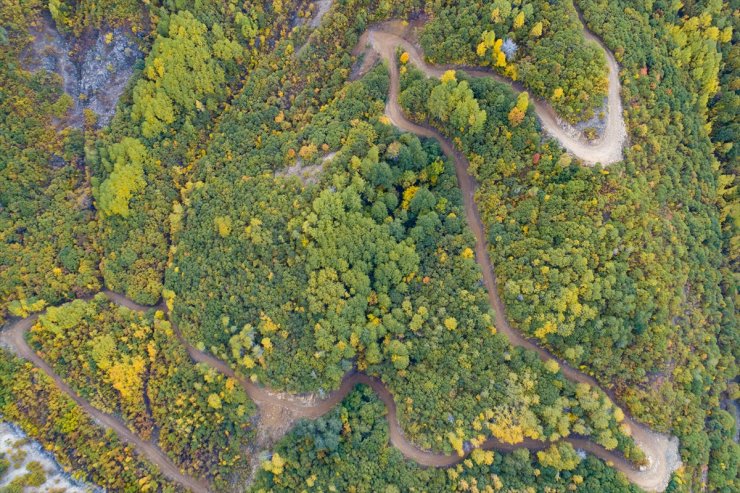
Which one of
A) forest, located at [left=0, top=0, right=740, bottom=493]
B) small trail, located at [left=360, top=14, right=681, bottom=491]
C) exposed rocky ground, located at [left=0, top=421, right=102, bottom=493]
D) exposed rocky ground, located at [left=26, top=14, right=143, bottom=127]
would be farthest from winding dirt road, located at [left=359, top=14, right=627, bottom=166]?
exposed rocky ground, located at [left=0, top=421, right=102, bottom=493]

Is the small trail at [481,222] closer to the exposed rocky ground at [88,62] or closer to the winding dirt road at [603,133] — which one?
the winding dirt road at [603,133]

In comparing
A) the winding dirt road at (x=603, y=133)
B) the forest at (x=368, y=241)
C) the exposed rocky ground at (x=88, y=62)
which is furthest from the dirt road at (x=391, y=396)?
the exposed rocky ground at (x=88, y=62)

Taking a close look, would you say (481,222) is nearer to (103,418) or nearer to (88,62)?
(103,418)

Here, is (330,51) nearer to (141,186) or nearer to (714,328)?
(141,186)

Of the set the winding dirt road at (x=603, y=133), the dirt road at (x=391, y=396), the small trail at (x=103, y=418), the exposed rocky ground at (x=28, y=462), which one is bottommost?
the exposed rocky ground at (x=28, y=462)

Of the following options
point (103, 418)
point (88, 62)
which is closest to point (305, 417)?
point (103, 418)

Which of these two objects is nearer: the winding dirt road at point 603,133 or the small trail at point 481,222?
the small trail at point 481,222
